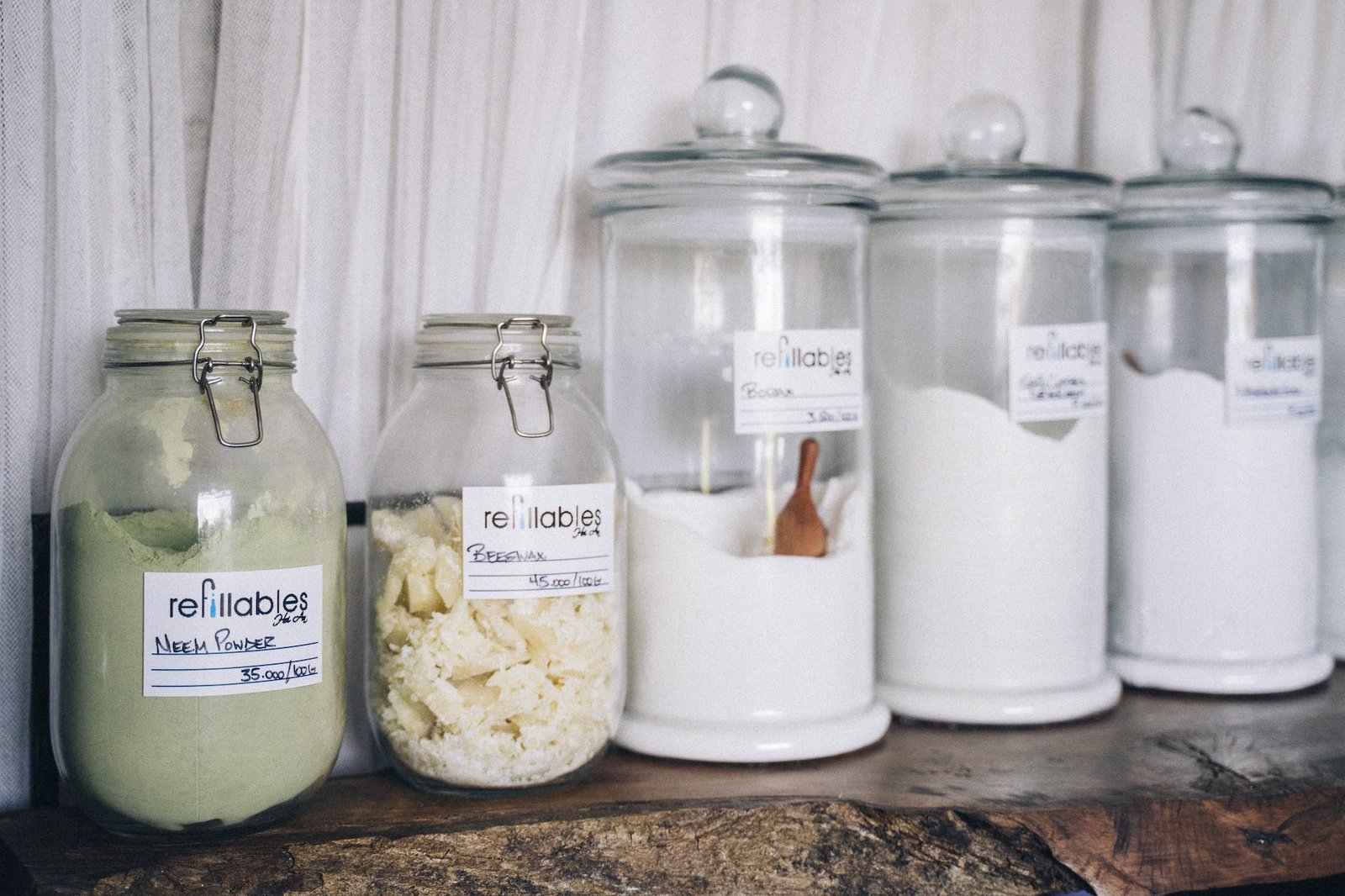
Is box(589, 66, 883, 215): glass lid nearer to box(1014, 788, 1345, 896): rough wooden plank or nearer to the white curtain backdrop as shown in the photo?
the white curtain backdrop

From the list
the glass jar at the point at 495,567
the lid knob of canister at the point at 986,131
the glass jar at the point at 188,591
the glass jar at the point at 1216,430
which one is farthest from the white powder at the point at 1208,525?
the glass jar at the point at 188,591

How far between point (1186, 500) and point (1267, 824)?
0.30 metres

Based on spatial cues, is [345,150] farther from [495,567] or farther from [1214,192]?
[1214,192]

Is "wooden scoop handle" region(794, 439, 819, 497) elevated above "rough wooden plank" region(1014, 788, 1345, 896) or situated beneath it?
elevated above

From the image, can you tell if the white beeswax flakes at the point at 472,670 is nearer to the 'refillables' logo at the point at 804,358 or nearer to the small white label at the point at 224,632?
the small white label at the point at 224,632

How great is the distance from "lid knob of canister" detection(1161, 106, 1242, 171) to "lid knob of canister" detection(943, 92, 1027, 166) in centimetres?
17

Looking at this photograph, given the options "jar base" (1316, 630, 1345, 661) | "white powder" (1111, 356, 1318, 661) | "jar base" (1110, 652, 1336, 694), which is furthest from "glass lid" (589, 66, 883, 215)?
"jar base" (1316, 630, 1345, 661)

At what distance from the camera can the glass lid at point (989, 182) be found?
91cm

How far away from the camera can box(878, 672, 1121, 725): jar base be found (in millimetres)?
906

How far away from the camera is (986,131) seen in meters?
0.94

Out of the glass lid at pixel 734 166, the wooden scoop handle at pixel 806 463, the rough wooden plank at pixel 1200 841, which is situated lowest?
the rough wooden plank at pixel 1200 841

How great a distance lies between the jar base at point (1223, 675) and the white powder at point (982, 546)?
0.29 ft

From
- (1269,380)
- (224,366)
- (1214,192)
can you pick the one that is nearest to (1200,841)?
(1269,380)

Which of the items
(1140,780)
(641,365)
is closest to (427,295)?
(641,365)
